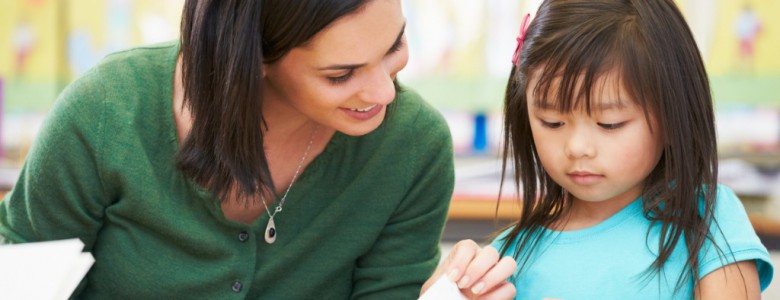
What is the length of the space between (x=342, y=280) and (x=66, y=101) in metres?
0.52

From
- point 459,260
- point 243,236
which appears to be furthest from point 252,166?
point 459,260

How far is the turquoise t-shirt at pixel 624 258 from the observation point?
3.72 ft

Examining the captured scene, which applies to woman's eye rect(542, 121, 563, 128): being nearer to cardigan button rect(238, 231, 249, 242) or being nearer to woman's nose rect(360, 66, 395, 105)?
woman's nose rect(360, 66, 395, 105)

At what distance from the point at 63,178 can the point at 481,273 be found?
2.09 feet

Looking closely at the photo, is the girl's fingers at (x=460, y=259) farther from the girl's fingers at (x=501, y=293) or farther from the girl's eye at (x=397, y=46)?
the girl's eye at (x=397, y=46)

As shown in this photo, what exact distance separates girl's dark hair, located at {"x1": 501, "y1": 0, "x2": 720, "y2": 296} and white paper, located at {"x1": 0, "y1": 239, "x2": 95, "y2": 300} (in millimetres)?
591

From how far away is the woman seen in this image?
1250 mm

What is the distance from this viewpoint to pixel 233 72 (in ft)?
4.15

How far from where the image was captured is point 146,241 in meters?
1.46

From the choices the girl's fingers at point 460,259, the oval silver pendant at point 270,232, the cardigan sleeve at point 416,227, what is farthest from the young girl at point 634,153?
the oval silver pendant at point 270,232

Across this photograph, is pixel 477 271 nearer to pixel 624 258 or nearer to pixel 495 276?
pixel 495 276

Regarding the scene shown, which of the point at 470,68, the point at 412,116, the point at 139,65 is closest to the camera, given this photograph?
the point at 139,65

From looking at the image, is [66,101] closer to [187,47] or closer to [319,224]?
[187,47]

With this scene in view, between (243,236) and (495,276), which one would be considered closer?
(495,276)
